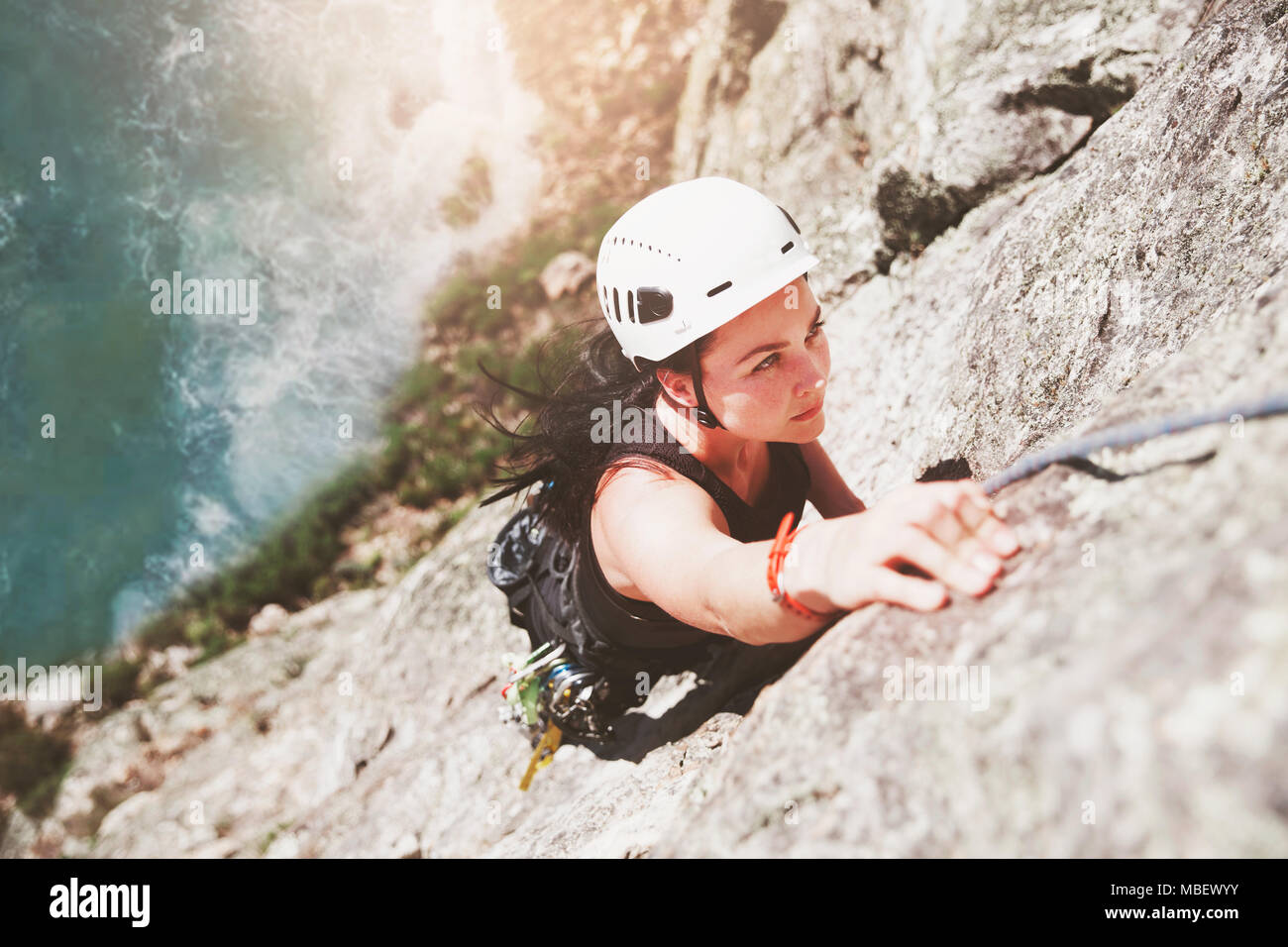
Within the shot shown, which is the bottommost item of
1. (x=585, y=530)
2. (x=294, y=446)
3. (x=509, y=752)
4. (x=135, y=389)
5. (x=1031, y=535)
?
(x=509, y=752)

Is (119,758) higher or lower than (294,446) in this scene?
lower

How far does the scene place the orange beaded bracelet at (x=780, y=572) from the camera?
1490mm

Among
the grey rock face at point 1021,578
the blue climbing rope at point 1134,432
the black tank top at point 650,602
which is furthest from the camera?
the black tank top at point 650,602

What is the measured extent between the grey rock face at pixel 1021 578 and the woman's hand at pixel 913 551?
5 centimetres

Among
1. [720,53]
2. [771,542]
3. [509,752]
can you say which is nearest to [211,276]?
[720,53]

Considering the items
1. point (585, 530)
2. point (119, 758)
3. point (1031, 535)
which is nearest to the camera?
point (1031, 535)

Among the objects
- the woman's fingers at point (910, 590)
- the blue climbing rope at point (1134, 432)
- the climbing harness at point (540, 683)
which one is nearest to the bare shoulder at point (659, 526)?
the woman's fingers at point (910, 590)

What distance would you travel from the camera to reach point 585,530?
2684mm

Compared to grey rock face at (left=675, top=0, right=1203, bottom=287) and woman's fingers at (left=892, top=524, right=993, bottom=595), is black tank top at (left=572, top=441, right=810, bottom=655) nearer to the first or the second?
woman's fingers at (left=892, top=524, right=993, bottom=595)

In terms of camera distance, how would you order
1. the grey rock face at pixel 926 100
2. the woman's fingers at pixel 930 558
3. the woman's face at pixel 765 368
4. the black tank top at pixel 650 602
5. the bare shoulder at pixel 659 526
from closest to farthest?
the woman's fingers at pixel 930 558
the bare shoulder at pixel 659 526
the woman's face at pixel 765 368
the black tank top at pixel 650 602
the grey rock face at pixel 926 100

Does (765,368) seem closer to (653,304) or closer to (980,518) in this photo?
(653,304)

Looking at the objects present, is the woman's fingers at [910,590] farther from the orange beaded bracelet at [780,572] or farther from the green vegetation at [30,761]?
the green vegetation at [30,761]

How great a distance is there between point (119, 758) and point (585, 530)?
1187cm
